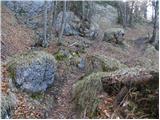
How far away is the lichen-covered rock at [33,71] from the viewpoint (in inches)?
376

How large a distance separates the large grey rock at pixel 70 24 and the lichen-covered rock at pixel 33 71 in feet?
36.8

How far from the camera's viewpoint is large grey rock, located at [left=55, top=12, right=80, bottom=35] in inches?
868

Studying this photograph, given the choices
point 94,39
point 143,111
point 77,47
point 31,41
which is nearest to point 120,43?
point 94,39

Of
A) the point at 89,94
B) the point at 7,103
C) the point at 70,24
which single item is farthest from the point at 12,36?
the point at 89,94

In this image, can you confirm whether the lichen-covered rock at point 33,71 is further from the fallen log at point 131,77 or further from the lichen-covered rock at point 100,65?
the fallen log at point 131,77

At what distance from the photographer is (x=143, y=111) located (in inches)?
256

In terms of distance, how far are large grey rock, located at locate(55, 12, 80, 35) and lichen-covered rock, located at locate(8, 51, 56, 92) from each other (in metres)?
11.2

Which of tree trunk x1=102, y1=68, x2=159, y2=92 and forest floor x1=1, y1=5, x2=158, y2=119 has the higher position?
tree trunk x1=102, y1=68, x2=159, y2=92

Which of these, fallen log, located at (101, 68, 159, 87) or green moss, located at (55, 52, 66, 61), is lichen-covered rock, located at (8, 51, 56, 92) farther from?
green moss, located at (55, 52, 66, 61)

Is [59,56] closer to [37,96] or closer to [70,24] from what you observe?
[37,96]

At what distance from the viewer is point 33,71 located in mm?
9867

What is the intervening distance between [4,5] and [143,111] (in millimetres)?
17852

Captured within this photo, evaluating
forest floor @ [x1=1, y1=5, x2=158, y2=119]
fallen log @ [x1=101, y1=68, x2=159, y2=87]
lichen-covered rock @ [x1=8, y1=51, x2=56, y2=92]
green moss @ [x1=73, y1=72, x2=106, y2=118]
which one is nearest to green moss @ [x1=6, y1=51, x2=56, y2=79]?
lichen-covered rock @ [x1=8, y1=51, x2=56, y2=92]

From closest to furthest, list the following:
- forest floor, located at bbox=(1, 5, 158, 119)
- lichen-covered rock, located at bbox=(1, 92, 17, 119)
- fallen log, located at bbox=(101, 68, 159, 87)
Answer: fallen log, located at bbox=(101, 68, 159, 87), lichen-covered rock, located at bbox=(1, 92, 17, 119), forest floor, located at bbox=(1, 5, 158, 119)
